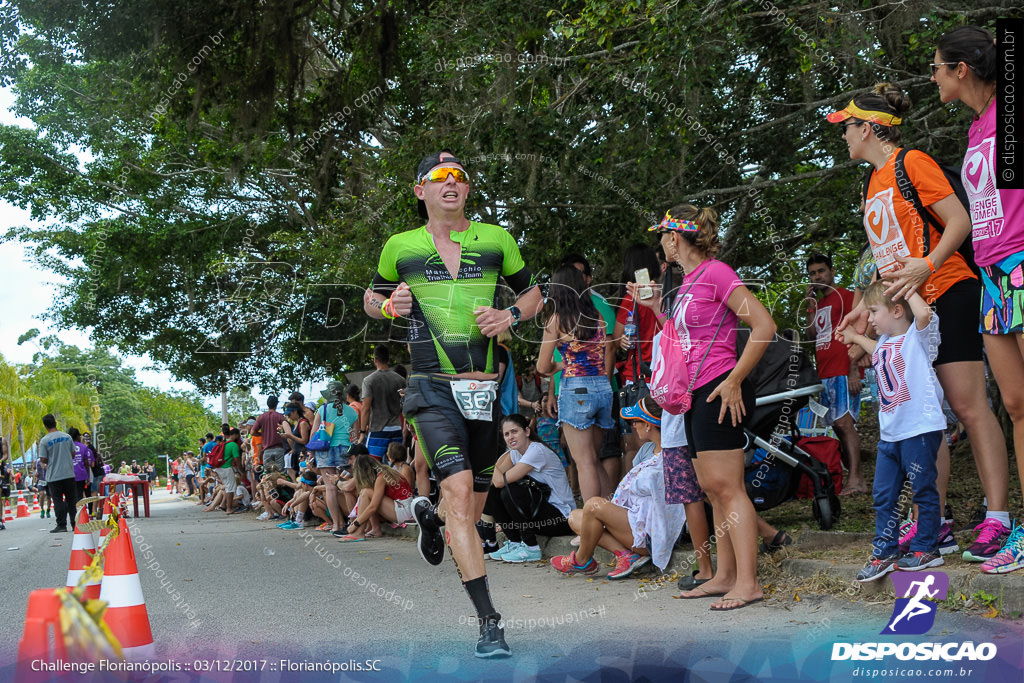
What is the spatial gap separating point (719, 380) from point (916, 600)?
1.52 metres

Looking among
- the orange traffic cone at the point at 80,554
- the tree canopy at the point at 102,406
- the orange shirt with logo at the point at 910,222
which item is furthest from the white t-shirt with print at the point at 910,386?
the tree canopy at the point at 102,406

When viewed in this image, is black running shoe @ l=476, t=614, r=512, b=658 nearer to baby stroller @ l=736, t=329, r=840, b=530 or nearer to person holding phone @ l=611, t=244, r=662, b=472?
baby stroller @ l=736, t=329, r=840, b=530

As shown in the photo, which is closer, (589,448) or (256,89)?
(589,448)

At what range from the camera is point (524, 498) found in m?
8.20

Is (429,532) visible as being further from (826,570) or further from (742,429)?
(826,570)

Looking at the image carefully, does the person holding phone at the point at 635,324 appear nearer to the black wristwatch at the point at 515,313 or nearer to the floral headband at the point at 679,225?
the floral headband at the point at 679,225

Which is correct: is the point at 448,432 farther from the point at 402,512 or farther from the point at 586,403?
the point at 402,512

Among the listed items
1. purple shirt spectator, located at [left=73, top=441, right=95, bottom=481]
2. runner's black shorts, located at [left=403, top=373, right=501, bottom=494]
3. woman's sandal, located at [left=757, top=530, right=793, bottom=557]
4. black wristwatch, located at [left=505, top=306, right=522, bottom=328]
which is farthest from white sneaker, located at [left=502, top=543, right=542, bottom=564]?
purple shirt spectator, located at [left=73, top=441, right=95, bottom=481]

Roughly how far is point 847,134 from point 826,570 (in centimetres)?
245

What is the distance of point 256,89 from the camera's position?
38.5 feet

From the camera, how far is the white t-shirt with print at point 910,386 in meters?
4.91

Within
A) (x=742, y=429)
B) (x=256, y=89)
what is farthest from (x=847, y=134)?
(x=256, y=89)

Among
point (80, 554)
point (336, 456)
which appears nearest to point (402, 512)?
point (336, 456)

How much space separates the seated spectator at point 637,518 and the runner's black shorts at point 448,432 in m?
1.61
